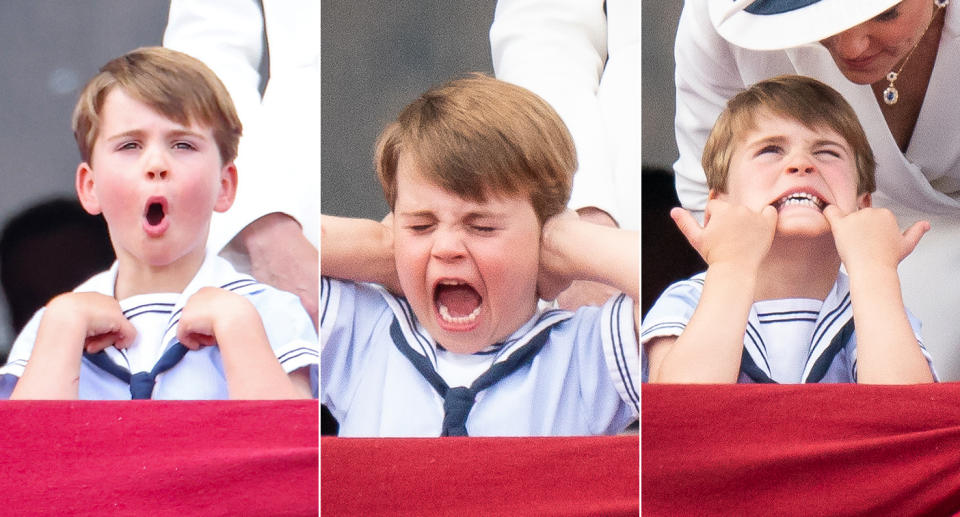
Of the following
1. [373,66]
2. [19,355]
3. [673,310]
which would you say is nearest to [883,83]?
[673,310]

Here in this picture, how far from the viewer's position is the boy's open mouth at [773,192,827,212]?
2098 mm

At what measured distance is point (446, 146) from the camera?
6.25ft

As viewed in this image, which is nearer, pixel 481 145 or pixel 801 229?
pixel 481 145

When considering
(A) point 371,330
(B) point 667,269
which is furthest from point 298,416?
(B) point 667,269

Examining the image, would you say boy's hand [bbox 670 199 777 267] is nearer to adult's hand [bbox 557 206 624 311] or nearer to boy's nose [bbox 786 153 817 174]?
boy's nose [bbox 786 153 817 174]

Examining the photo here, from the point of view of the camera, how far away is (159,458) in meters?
1.90

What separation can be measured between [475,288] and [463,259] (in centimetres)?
7

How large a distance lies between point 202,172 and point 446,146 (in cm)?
52

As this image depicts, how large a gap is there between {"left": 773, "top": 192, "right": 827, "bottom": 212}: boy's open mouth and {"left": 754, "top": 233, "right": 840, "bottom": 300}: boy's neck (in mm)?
74

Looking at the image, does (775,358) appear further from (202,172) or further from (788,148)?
(202,172)

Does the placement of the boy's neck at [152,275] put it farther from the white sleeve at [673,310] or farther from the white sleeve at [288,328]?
the white sleeve at [673,310]

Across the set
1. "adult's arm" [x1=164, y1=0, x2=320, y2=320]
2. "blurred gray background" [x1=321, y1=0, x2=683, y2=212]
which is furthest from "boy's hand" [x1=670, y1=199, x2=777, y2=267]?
"adult's arm" [x1=164, y1=0, x2=320, y2=320]

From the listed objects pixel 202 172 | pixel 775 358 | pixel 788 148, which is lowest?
pixel 775 358

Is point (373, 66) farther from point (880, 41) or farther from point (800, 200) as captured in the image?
point (880, 41)
